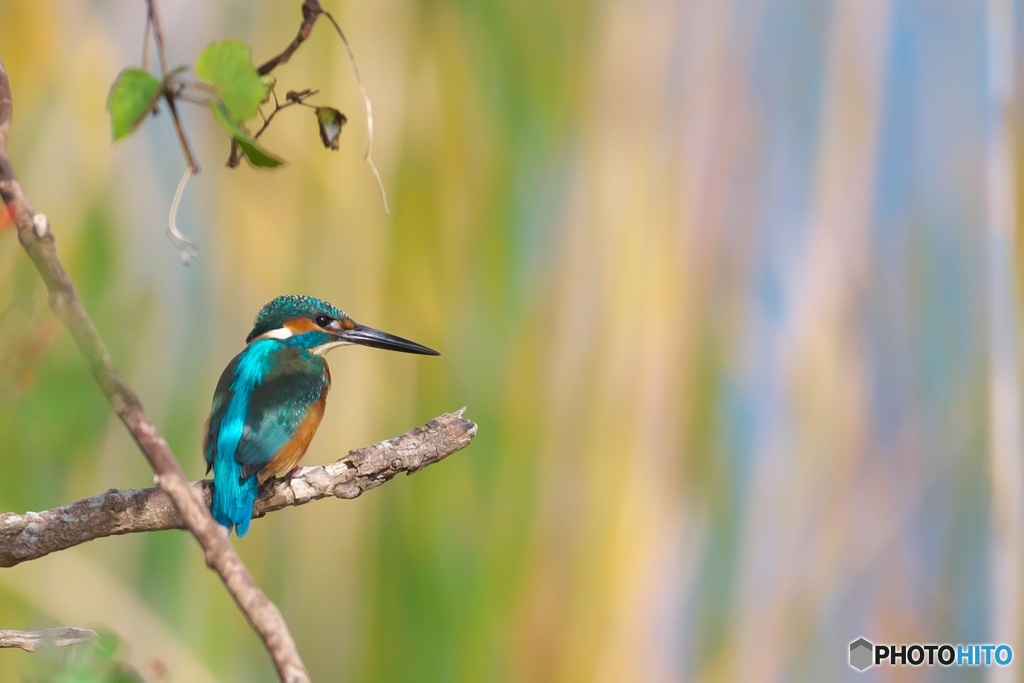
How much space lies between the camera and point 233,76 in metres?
0.61

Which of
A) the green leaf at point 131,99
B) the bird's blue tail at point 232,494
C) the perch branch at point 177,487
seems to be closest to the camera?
the perch branch at point 177,487

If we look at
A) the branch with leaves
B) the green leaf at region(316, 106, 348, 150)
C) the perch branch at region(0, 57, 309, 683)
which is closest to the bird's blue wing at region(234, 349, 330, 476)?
the green leaf at region(316, 106, 348, 150)

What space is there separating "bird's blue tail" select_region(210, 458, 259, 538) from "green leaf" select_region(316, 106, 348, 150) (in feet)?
1.72

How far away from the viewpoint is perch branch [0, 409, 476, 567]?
3.26 ft

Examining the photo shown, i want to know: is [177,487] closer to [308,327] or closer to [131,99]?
[131,99]

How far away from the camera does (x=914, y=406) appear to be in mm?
2070

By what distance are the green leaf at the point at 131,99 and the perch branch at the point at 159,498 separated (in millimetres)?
488

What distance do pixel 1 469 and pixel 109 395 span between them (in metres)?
1.64

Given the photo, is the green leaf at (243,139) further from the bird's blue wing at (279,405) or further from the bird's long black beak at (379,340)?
the bird's long black beak at (379,340)

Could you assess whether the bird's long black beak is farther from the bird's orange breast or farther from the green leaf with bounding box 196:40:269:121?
the green leaf with bounding box 196:40:269:121

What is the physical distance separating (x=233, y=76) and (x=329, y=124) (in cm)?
25

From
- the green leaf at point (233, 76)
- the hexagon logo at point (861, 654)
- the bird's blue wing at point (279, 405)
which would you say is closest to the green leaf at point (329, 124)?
the green leaf at point (233, 76)

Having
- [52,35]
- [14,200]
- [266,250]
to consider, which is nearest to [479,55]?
[266,250]

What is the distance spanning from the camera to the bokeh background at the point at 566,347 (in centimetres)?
190
